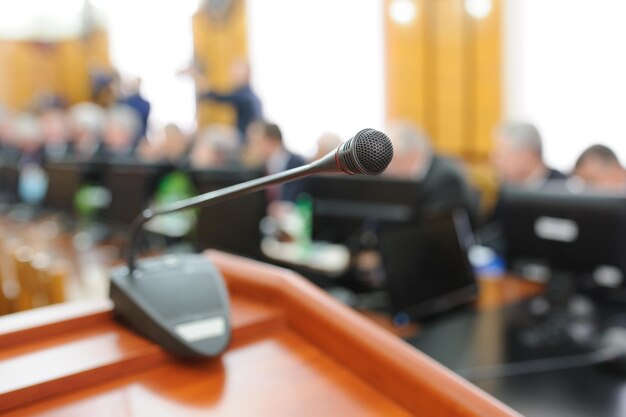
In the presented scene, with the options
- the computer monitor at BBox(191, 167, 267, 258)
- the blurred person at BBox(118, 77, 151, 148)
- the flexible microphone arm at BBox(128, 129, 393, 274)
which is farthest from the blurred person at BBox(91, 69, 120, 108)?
the flexible microphone arm at BBox(128, 129, 393, 274)

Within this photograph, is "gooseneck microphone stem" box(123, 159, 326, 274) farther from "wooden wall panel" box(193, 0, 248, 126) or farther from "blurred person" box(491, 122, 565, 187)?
"wooden wall panel" box(193, 0, 248, 126)

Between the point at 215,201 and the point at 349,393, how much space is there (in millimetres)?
356

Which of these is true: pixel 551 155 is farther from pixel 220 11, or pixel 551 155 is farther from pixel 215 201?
pixel 220 11

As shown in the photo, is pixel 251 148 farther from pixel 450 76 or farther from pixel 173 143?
pixel 450 76

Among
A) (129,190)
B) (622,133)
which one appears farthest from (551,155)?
(129,190)

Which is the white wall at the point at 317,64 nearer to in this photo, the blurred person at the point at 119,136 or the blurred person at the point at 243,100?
the blurred person at the point at 243,100

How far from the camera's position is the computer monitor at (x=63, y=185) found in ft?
14.1

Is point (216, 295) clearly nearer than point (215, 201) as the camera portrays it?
No

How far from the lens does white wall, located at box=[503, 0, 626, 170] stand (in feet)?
14.0

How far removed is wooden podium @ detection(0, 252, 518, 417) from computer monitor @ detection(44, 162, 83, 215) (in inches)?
133

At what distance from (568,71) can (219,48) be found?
487 centimetres

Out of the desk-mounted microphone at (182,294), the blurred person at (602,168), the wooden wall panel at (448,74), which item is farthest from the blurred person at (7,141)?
the desk-mounted microphone at (182,294)

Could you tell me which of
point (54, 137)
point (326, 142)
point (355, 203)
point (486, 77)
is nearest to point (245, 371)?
point (355, 203)

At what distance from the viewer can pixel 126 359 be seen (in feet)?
3.14
